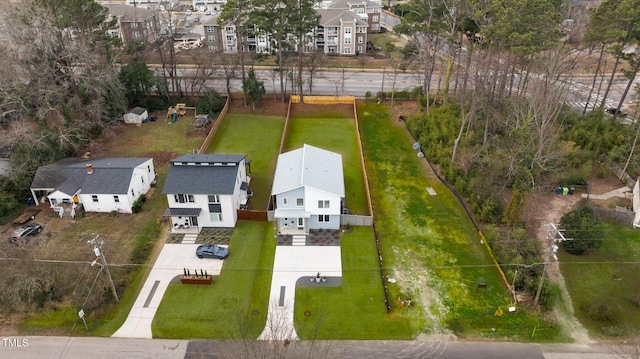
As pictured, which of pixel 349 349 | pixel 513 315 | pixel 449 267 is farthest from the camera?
pixel 449 267

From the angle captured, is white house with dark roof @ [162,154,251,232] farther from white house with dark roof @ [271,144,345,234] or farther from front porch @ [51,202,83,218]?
front porch @ [51,202,83,218]

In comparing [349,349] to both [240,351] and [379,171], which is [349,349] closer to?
A: [240,351]

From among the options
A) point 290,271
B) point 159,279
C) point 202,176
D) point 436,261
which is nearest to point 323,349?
point 290,271

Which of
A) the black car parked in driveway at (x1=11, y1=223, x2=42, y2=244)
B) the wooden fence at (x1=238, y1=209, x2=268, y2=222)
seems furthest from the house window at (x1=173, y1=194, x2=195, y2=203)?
the black car parked in driveway at (x1=11, y1=223, x2=42, y2=244)

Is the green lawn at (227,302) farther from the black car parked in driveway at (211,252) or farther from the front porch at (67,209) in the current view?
the front porch at (67,209)

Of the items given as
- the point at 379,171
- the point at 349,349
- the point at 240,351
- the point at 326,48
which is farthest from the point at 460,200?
the point at 326,48

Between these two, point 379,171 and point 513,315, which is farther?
point 379,171
